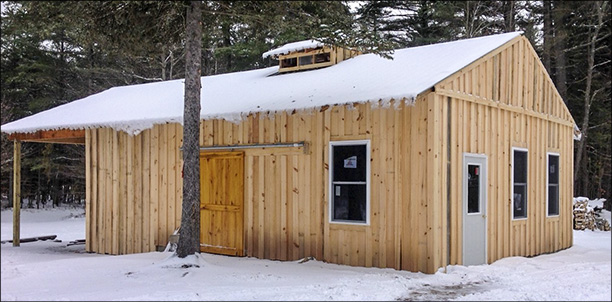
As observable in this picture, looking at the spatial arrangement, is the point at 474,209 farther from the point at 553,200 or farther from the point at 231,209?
the point at 231,209

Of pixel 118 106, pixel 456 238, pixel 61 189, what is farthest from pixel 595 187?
pixel 61 189

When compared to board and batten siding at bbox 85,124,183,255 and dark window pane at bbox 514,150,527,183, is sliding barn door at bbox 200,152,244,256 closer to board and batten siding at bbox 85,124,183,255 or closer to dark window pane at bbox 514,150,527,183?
board and batten siding at bbox 85,124,183,255

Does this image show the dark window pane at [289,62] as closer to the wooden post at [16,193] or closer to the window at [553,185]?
the window at [553,185]

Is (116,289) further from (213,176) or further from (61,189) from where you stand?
(61,189)

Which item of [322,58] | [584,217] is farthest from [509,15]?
[322,58]

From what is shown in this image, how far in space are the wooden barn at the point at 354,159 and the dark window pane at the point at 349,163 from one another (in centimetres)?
2

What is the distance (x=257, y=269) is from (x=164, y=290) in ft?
7.77

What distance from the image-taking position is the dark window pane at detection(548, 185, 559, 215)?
40.7 ft

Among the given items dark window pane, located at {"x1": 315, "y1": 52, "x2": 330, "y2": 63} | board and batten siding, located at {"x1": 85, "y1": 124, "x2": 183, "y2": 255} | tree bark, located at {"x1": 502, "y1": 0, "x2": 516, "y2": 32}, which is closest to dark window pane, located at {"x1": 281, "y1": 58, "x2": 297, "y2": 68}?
dark window pane, located at {"x1": 315, "y1": 52, "x2": 330, "y2": 63}

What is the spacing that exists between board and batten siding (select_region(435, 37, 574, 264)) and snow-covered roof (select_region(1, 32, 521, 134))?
0.39 m

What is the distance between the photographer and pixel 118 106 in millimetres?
13656

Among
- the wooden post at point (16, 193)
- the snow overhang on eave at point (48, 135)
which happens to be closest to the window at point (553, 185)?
the snow overhang on eave at point (48, 135)

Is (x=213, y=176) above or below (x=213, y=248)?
above

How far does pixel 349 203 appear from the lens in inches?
377
